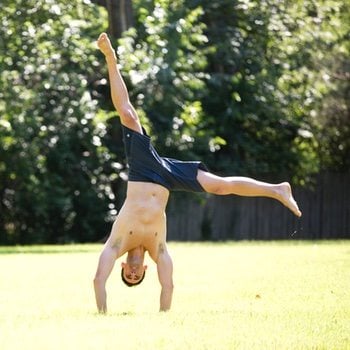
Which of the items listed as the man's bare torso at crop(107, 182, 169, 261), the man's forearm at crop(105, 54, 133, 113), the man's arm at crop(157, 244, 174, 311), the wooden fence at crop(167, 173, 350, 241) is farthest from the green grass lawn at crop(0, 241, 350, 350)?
the wooden fence at crop(167, 173, 350, 241)

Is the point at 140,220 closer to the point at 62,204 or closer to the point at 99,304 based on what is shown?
the point at 99,304

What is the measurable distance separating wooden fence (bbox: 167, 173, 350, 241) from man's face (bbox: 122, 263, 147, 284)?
72.1ft

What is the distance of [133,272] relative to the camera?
1146cm

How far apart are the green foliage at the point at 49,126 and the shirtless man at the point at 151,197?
15.9 metres

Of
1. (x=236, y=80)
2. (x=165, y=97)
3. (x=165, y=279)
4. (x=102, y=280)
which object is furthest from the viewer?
(x=236, y=80)

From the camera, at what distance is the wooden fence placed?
35.2 m

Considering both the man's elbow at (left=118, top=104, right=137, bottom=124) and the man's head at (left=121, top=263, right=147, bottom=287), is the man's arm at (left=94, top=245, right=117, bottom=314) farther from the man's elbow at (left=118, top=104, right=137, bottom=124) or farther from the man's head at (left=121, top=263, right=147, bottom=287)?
the man's elbow at (left=118, top=104, right=137, bottom=124)

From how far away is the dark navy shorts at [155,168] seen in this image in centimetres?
1156

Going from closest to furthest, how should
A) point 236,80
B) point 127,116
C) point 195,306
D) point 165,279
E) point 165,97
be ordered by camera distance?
point 165,279 → point 127,116 → point 195,306 → point 165,97 → point 236,80

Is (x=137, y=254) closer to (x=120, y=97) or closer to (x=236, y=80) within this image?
(x=120, y=97)

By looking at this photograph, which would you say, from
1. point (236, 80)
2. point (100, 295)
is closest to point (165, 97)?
point (236, 80)

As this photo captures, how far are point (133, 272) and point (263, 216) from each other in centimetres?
2512

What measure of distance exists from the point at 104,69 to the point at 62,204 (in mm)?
3583

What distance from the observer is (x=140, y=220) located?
11.6 m
